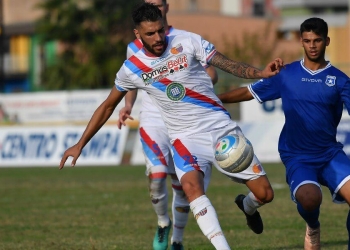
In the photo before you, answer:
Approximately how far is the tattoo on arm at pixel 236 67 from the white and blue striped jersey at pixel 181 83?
74 millimetres

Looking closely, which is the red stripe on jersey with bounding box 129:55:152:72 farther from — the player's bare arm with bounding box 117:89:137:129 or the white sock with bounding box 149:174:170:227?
the white sock with bounding box 149:174:170:227

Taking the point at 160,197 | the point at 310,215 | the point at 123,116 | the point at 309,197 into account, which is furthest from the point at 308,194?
the point at 123,116

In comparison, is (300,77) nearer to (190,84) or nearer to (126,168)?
(190,84)

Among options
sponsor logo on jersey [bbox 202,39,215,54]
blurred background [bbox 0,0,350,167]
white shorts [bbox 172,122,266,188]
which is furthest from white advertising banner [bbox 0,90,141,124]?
sponsor logo on jersey [bbox 202,39,215,54]

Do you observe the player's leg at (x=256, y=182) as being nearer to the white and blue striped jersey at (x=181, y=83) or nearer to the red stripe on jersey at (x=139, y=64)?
the white and blue striped jersey at (x=181, y=83)

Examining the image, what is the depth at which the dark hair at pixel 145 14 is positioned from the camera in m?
7.64

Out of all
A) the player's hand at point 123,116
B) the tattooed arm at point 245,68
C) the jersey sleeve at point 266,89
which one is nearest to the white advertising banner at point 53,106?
the player's hand at point 123,116

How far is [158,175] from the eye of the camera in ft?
29.4

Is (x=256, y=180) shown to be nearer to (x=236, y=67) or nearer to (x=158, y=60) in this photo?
(x=236, y=67)

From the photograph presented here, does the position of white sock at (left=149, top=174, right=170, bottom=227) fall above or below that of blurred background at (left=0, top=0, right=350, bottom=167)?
above

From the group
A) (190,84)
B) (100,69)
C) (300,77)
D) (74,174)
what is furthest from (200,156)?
(100,69)

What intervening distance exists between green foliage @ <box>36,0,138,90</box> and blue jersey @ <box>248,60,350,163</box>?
4027cm

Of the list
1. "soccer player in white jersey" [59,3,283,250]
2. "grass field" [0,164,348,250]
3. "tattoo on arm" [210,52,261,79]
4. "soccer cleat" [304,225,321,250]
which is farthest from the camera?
"grass field" [0,164,348,250]

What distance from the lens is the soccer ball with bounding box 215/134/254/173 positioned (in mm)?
7445
